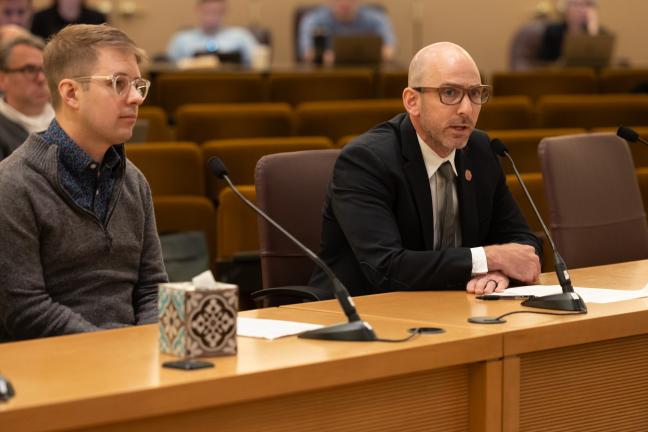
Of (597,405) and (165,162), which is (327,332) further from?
(165,162)

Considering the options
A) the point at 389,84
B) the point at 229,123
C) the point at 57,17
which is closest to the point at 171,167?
the point at 229,123

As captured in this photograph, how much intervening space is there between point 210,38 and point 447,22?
10.4ft

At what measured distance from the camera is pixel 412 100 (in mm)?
3518

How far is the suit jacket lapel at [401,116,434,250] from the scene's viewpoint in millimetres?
3449

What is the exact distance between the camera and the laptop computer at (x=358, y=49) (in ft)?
30.0

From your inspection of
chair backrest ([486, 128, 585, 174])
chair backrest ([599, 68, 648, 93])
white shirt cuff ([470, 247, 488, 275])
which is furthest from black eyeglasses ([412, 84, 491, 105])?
chair backrest ([599, 68, 648, 93])

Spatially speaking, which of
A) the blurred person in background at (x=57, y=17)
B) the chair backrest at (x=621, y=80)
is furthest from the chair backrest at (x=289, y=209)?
the blurred person in background at (x=57, y=17)

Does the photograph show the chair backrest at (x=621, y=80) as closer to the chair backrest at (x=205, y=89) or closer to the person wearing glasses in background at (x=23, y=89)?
the chair backrest at (x=205, y=89)

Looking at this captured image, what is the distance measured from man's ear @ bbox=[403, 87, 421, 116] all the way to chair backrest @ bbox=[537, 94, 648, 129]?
147 inches

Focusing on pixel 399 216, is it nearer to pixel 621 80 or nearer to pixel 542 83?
pixel 542 83

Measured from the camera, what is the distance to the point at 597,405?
2699 mm

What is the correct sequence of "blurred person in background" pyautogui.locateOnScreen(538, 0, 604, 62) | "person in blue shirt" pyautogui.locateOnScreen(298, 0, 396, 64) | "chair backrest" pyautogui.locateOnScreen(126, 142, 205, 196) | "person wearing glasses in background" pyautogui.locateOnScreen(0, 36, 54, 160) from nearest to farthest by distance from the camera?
"person wearing glasses in background" pyautogui.locateOnScreen(0, 36, 54, 160) < "chair backrest" pyautogui.locateOnScreen(126, 142, 205, 196) < "person in blue shirt" pyautogui.locateOnScreen(298, 0, 396, 64) < "blurred person in background" pyautogui.locateOnScreen(538, 0, 604, 62)

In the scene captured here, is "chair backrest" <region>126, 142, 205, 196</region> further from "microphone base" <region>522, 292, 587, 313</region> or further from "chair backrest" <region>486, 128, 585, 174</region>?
"microphone base" <region>522, 292, 587, 313</region>

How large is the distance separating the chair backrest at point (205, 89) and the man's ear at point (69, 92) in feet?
15.3
